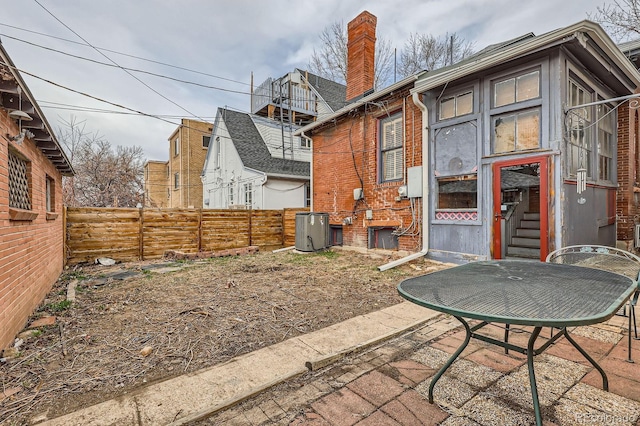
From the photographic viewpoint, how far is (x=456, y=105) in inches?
242

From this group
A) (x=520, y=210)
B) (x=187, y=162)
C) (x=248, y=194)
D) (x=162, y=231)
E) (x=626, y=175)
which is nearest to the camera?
(x=626, y=175)

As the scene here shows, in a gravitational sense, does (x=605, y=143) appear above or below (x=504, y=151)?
above

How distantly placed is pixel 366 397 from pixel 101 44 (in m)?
8.54

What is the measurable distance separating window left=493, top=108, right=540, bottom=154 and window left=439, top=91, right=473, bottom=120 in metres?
0.64

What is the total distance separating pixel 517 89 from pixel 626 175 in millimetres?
3635

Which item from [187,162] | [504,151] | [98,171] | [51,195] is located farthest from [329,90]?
[98,171]

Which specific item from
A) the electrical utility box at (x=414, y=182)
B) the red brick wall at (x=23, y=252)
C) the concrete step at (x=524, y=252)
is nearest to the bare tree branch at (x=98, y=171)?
the red brick wall at (x=23, y=252)

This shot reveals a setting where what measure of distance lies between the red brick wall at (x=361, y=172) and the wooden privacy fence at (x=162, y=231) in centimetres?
185

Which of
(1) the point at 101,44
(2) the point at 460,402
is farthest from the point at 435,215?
(1) the point at 101,44

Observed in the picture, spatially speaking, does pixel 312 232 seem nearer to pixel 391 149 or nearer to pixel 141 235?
pixel 391 149

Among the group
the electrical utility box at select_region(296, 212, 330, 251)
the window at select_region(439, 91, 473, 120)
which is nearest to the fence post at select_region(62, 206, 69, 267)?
the electrical utility box at select_region(296, 212, 330, 251)

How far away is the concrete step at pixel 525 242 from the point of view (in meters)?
6.20

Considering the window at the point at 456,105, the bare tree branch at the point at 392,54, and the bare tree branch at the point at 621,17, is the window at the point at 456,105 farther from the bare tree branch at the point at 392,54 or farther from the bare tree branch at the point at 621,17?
the bare tree branch at the point at 392,54

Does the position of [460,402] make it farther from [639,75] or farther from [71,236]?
[71,236]
